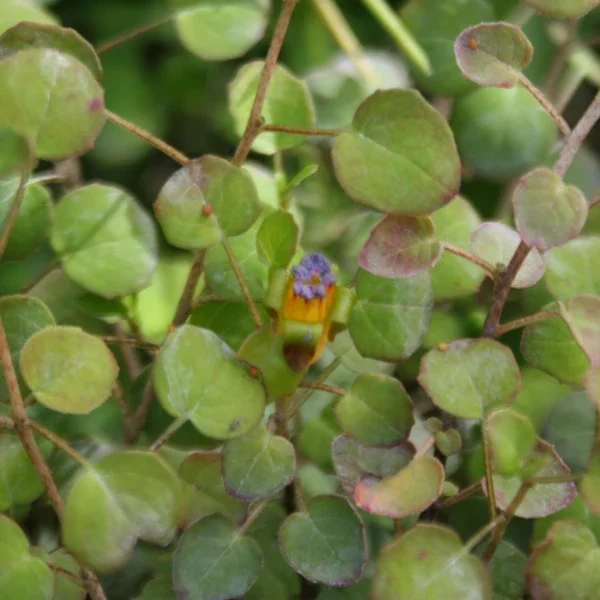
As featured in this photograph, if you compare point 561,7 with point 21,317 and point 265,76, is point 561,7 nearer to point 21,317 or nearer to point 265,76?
point 265,76

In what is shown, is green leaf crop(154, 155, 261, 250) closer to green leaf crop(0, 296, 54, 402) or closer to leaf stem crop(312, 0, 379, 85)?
green leaf crop(0, 296, 54, 402)

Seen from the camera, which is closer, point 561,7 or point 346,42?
point 561,7

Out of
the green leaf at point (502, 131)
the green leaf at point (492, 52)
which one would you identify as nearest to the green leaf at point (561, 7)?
the green leaf at point (492, 52)

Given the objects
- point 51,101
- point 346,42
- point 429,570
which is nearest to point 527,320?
point 429,570

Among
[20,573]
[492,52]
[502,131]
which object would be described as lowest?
[20,573]

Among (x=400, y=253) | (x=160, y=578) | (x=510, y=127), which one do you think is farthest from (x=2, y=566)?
(x=510, y=127)

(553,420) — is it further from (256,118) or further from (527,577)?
(256,118)
